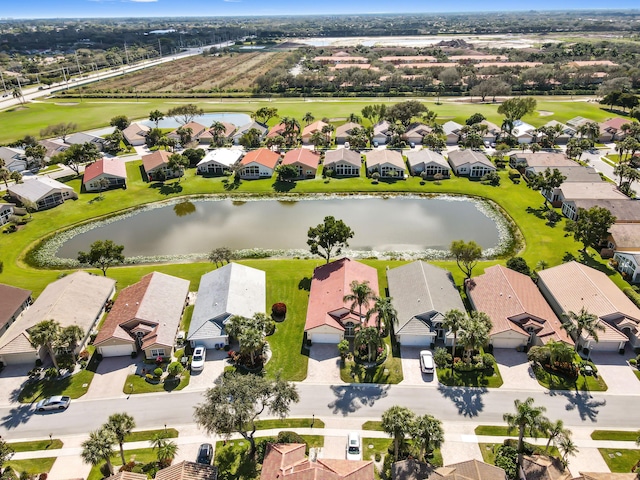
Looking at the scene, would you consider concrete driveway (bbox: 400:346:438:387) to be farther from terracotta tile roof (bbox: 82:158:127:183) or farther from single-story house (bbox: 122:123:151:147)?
single-story house (bbox: 122:123:151:147)

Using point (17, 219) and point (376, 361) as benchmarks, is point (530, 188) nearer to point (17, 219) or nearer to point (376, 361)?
point (376, 361)

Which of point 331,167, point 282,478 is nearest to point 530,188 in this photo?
point 331,167

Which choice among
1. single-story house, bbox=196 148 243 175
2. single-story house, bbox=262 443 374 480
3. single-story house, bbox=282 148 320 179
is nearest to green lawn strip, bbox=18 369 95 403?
single-story house, bbox=262 443 374 480

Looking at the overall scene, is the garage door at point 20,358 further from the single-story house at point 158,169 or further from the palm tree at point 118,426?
the single-story house at point 158,169

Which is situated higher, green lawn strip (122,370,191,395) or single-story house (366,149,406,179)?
single-story house (366,149,406,179)

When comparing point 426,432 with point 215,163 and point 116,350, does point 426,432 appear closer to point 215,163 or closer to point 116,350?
point 116,350

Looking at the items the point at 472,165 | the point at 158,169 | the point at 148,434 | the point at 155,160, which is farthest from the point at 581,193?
the point at 155,160
